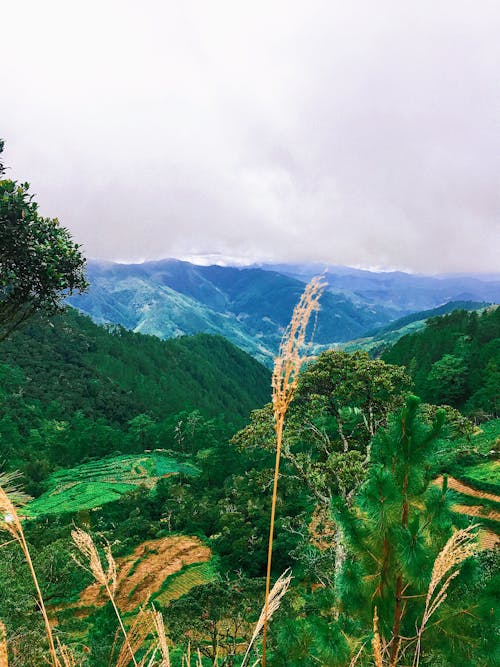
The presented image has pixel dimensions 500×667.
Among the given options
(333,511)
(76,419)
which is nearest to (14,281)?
(333,511)

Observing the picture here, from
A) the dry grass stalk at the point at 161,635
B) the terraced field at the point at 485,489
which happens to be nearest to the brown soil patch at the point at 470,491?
the terraced field at the point at 485,489

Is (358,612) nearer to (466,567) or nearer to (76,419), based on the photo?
(466,567)

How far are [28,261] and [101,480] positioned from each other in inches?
1934

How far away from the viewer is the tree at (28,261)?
22.0 ft

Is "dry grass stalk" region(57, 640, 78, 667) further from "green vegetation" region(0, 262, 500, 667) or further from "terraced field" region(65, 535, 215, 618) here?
"terraced field" region(65, 535, 215, 618)

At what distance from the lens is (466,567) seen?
4.12 metres

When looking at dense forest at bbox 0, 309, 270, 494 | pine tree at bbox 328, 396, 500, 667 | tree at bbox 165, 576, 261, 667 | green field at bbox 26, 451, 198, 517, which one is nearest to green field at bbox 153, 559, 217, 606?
tree at bbox 165, 576, 261, 667

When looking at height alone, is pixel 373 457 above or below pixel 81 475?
above

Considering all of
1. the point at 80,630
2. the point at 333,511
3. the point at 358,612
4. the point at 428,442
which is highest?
the point at 428,442

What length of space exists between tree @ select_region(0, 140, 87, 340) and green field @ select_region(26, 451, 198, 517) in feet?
118

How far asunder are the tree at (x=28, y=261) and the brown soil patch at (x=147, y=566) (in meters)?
20.3

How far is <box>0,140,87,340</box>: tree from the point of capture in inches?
265

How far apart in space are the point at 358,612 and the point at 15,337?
358 ft

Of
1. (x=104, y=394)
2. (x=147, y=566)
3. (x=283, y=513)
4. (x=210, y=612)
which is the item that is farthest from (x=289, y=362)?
(x=104, y=394)
